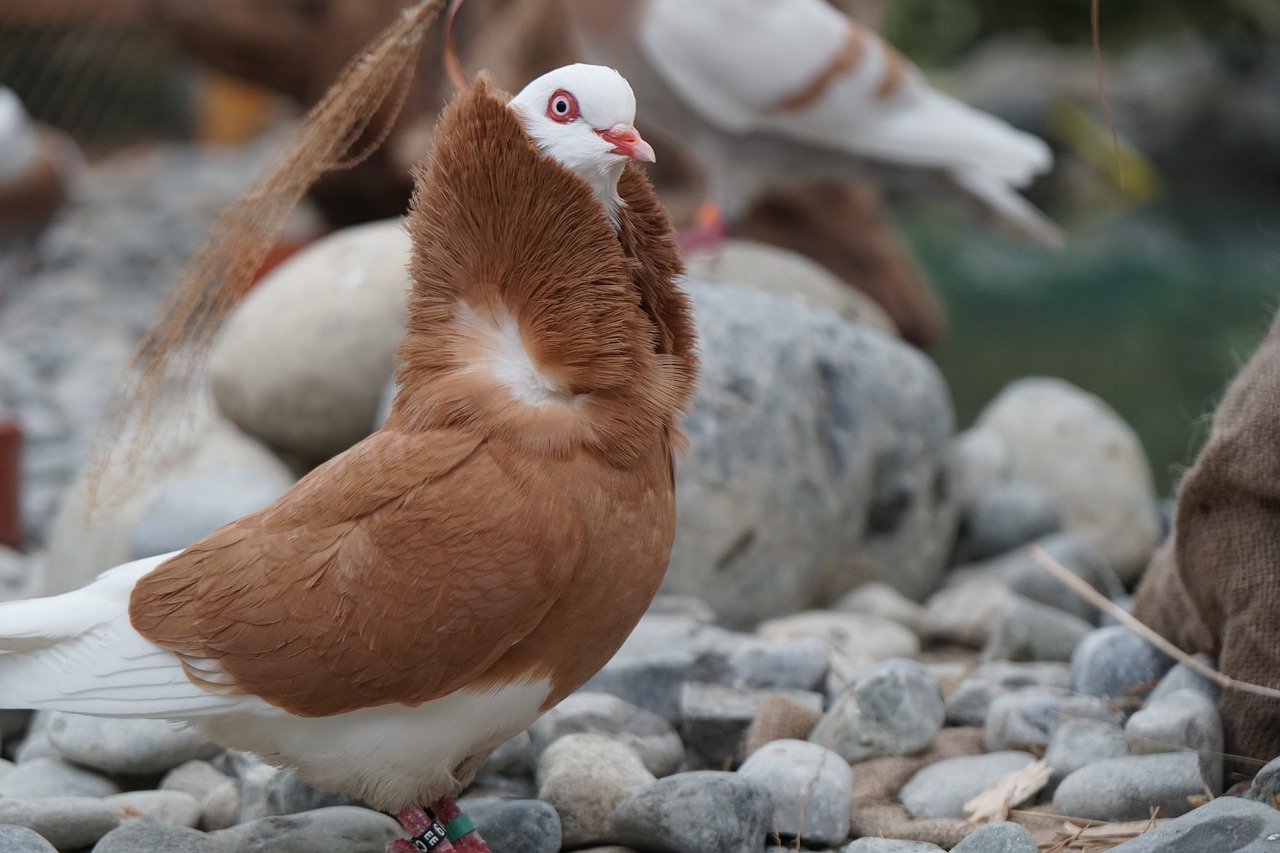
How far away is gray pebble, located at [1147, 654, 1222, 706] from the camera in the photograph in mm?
2570

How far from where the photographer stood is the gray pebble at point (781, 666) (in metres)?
2.92

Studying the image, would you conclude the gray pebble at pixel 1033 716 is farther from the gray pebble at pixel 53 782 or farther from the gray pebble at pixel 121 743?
the gray pebble at pixel 53 782

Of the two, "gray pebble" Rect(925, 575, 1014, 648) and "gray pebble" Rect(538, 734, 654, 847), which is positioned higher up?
"gray pebble" Rect(538, 734, 654, 847)

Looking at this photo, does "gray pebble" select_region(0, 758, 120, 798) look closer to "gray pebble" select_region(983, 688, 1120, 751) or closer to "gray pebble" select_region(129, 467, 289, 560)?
"gray pebble" select_region(129, 467, 289, 560)

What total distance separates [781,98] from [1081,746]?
3.31 m

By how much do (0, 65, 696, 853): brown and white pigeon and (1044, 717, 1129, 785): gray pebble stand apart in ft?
3.19

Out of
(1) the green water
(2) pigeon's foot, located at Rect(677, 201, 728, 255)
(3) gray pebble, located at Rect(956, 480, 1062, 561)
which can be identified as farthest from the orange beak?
(1) the green water

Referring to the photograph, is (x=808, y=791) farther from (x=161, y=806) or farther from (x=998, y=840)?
(x=161, y=806)

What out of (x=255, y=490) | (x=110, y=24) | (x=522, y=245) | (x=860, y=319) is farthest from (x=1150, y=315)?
(x=522, y=245)

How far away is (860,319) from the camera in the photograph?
521cm

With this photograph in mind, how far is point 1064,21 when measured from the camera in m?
20.5

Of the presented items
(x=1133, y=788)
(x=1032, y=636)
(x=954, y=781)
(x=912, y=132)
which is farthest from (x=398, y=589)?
(x=912, y=132)

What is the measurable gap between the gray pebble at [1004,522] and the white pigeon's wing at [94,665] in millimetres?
2940

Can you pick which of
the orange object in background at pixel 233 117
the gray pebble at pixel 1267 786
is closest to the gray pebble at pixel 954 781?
the gray pebble at pixel 1267 786
